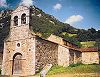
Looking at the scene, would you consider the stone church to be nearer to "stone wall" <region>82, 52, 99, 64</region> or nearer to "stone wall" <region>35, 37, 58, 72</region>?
"stone wall" <region>35, 37, 58, 72</region>

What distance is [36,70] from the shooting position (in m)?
25.5

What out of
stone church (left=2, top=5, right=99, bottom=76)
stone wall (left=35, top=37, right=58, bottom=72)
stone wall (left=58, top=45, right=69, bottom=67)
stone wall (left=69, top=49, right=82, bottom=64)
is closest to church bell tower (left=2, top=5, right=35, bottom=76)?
stone church (left=2, top=5, right=99, bottom=76)

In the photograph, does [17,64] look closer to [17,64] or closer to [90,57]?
[17,64]

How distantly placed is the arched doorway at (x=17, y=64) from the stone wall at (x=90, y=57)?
47.3 feet

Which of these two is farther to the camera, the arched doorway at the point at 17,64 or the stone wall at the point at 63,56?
the stone wall at the point at 63,56

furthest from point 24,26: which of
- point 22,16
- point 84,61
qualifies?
point 84,61

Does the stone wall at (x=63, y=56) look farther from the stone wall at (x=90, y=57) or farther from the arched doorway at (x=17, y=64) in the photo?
the stone wall at (x=90, y=57)

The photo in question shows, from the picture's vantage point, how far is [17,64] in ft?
90.4

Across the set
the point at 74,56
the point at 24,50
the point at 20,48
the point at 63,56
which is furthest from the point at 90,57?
the point at 20,48

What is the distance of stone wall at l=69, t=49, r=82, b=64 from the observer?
31.4m

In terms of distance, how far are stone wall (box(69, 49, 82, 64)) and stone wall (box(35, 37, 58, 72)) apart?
2542 millimetres

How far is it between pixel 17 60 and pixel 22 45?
2339 millimetres

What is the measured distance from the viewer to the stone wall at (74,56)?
103 ft

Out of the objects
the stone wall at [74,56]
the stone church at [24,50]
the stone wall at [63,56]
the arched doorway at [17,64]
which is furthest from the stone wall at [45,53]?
the arched doorway at [17,64]
